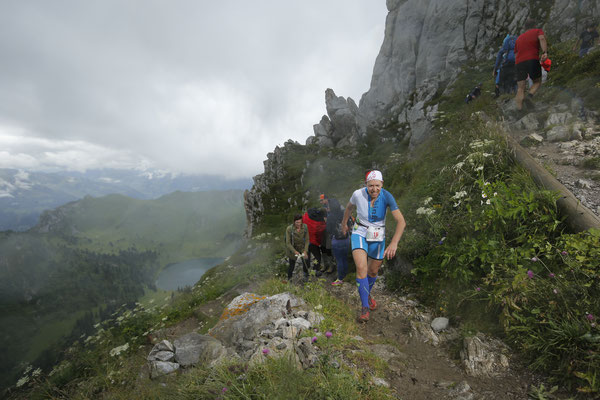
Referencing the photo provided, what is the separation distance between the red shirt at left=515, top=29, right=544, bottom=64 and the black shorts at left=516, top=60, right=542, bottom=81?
12 centimetres

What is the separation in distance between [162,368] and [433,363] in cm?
433

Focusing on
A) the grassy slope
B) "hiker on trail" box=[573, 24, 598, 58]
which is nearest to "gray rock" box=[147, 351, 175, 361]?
the grassy slope

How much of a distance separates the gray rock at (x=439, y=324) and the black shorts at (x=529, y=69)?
9407 mm

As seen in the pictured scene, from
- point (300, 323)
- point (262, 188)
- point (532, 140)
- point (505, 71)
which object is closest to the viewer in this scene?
point (300, 323)

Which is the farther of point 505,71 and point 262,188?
point 262,188

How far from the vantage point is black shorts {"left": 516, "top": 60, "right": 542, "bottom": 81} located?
866 centimetres

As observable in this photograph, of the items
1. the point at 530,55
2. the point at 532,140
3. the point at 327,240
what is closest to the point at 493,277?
the point at 327,240

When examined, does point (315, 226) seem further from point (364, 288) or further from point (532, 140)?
point (532, 140)

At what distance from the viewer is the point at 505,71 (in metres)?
12.0

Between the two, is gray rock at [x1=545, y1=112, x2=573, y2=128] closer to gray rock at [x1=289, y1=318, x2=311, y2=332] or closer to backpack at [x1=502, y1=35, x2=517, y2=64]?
backpack at [x1=502, y1=35, x2=517, y2=64]

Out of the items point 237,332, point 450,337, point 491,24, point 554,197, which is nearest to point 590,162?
point 554,197

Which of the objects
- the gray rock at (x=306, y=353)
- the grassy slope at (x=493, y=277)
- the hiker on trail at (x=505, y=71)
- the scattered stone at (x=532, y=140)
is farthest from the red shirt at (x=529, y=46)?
the gray rock at (x=306, y=353)

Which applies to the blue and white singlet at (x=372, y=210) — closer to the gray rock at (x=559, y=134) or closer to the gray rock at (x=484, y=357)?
the gray rock at (x=484, y=357)

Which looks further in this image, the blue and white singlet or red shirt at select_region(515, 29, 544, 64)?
red shirt at select_region(515, 29, 544, 64)
